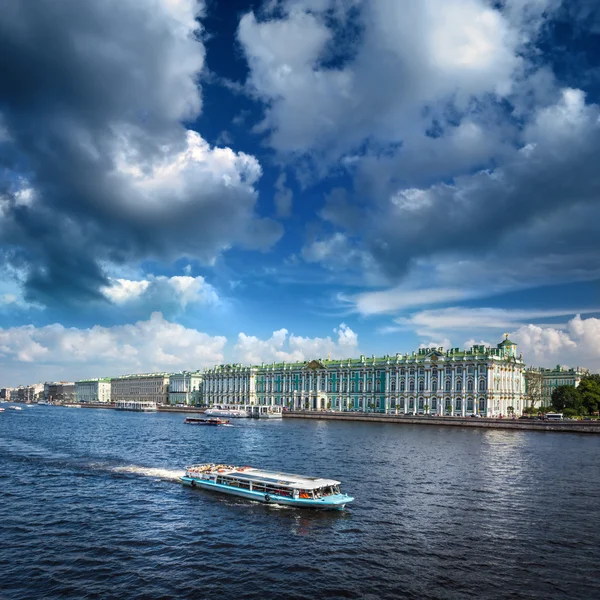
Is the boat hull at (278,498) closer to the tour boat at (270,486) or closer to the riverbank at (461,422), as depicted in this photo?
A: the tour boat at (270,486)

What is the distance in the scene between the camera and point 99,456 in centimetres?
5481

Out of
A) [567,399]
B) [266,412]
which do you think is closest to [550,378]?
[567,399]

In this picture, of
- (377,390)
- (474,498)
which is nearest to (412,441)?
(474,498)

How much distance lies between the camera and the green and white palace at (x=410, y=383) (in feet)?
392

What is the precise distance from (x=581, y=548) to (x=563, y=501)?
34.3 ft

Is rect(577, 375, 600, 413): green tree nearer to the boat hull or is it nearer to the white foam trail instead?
the white foam trail

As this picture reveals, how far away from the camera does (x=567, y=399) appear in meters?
118

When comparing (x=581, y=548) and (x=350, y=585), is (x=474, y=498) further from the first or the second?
(x=350, y=585)

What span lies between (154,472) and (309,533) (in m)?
21.4

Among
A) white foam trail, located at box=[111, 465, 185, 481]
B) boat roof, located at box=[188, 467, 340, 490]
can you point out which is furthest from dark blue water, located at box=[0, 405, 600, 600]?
boat roof, located at box=[188, 467, 340, 490]

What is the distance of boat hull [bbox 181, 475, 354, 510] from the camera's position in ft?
108

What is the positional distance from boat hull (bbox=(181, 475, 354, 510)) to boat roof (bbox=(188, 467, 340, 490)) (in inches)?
34.5

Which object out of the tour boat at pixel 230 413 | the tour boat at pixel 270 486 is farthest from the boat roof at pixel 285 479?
the tour boat at pixel 230 413

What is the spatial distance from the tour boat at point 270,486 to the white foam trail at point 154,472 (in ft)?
10.1
